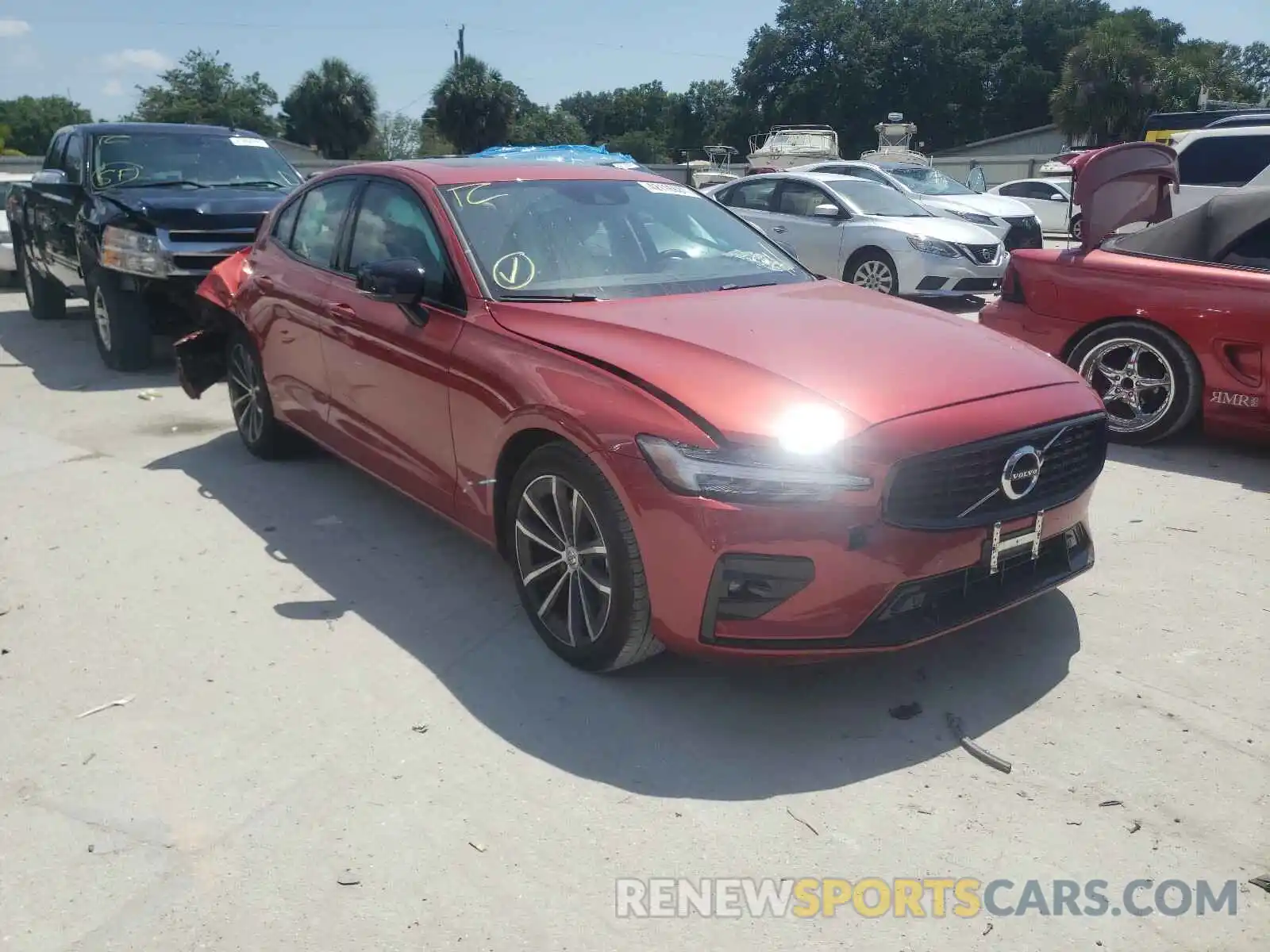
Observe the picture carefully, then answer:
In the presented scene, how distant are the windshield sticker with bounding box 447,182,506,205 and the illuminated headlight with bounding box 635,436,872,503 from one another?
5.71 feet

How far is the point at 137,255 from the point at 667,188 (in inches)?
200

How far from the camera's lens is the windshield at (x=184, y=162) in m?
9.01

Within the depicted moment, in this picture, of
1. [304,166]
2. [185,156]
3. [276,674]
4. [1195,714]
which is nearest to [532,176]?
[276,674]

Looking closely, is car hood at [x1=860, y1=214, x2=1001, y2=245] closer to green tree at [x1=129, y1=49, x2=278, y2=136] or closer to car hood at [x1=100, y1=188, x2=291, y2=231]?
car hood at [x1=100, y1=188, x2=291, y2=231]

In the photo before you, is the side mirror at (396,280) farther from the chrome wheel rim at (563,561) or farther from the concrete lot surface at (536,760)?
the concrete lot surface at (536,760)

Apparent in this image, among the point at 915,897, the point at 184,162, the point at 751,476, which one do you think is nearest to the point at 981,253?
the point at 184,162

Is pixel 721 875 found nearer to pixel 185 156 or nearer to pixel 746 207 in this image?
pixel 185 156

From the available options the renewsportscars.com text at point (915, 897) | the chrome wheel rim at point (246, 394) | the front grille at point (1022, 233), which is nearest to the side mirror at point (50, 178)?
the chrome wheel rim at point (246, 394)

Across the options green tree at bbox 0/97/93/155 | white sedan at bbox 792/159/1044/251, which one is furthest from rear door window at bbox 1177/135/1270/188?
green tree at bbox 0/97/93/155

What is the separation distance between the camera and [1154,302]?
584 cm

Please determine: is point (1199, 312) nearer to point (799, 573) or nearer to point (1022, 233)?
point (799, 573)

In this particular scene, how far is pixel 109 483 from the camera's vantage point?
5770mm

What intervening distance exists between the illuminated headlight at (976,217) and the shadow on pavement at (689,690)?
12.0m

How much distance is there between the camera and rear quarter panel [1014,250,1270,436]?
5.49 m
